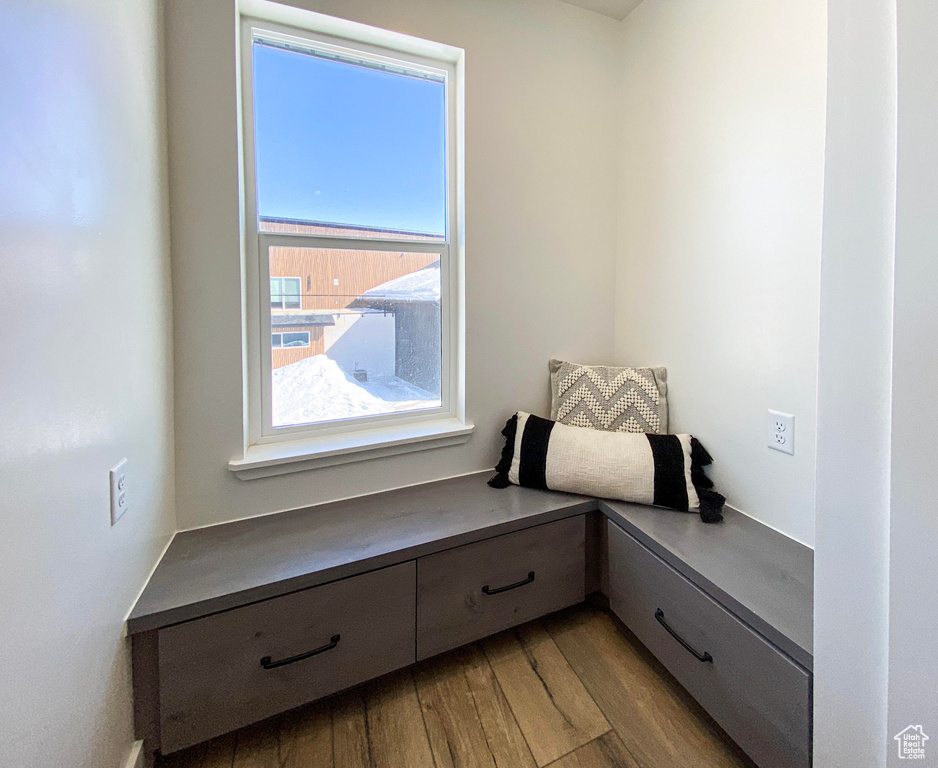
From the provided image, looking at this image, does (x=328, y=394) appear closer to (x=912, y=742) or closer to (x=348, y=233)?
(x=348, y=233)

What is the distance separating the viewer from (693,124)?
159 centimetres

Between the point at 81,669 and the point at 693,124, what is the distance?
7.52 ft

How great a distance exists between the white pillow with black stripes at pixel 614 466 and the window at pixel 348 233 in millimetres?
350

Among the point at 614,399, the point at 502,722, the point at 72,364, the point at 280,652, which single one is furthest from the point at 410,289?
the point at 502,722

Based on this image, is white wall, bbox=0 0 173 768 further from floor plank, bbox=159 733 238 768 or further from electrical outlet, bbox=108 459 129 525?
floor plank, bbox=159 733 238 768

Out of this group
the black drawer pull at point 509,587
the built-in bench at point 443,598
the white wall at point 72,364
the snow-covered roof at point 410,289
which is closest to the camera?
the white wall at point 72,364

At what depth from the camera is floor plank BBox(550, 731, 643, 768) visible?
1.12m

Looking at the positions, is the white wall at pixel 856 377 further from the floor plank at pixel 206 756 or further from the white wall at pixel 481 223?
the floor plank at pixel 206 756

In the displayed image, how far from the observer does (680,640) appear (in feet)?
4.05

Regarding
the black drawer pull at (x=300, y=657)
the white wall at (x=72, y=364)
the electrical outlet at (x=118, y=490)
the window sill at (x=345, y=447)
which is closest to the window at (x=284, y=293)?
the white wall at (x=72, y=364)

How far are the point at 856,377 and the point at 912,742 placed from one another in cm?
58

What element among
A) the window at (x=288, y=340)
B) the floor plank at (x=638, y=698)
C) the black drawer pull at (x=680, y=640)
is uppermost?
the window at (x=288, y=340)

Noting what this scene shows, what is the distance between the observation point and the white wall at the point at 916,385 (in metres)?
0.62

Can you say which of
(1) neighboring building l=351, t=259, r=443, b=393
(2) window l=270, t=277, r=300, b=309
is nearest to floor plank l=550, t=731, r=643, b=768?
(1) neighboring building l=351, t=259, r=443, b=393
